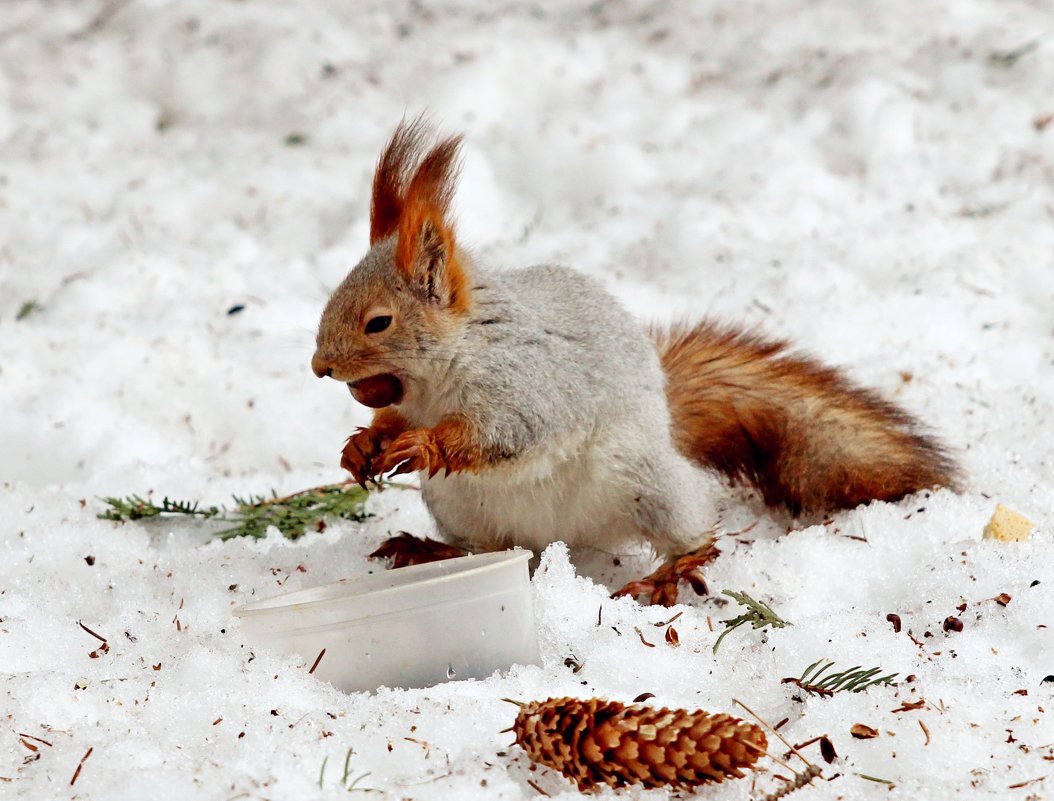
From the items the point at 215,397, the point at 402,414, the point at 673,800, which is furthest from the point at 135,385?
the point at 673,800

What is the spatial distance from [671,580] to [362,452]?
55cm

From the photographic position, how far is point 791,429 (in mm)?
2289

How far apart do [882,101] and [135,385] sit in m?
2.40

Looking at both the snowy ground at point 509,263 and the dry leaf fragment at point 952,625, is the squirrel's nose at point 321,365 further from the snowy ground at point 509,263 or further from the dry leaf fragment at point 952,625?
the dry leaf fragment at point 952,625

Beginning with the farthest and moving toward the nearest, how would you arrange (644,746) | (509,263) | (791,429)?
(509,263) → (791,429) → (644,746)

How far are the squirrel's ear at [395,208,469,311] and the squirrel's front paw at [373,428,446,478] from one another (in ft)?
0.77

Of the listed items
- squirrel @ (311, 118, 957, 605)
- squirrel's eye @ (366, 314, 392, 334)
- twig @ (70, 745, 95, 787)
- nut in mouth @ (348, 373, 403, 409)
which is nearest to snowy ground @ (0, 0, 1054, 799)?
twig @ (70, 745, 95, 787)

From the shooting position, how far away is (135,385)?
2867mm

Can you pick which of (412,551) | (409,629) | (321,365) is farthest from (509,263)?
(409,629)

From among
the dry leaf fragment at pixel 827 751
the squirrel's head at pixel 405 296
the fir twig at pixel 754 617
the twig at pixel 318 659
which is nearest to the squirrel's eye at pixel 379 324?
the squirrel's head at pixel 405 296

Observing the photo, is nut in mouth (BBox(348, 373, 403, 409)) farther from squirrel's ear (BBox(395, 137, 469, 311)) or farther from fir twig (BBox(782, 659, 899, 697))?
fir twig (BBox(782, 659, 899, 697))

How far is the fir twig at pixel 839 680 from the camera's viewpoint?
1.56 metres

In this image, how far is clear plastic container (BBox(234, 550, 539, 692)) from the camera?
1664mm

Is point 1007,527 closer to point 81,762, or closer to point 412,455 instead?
→ point 412,455
